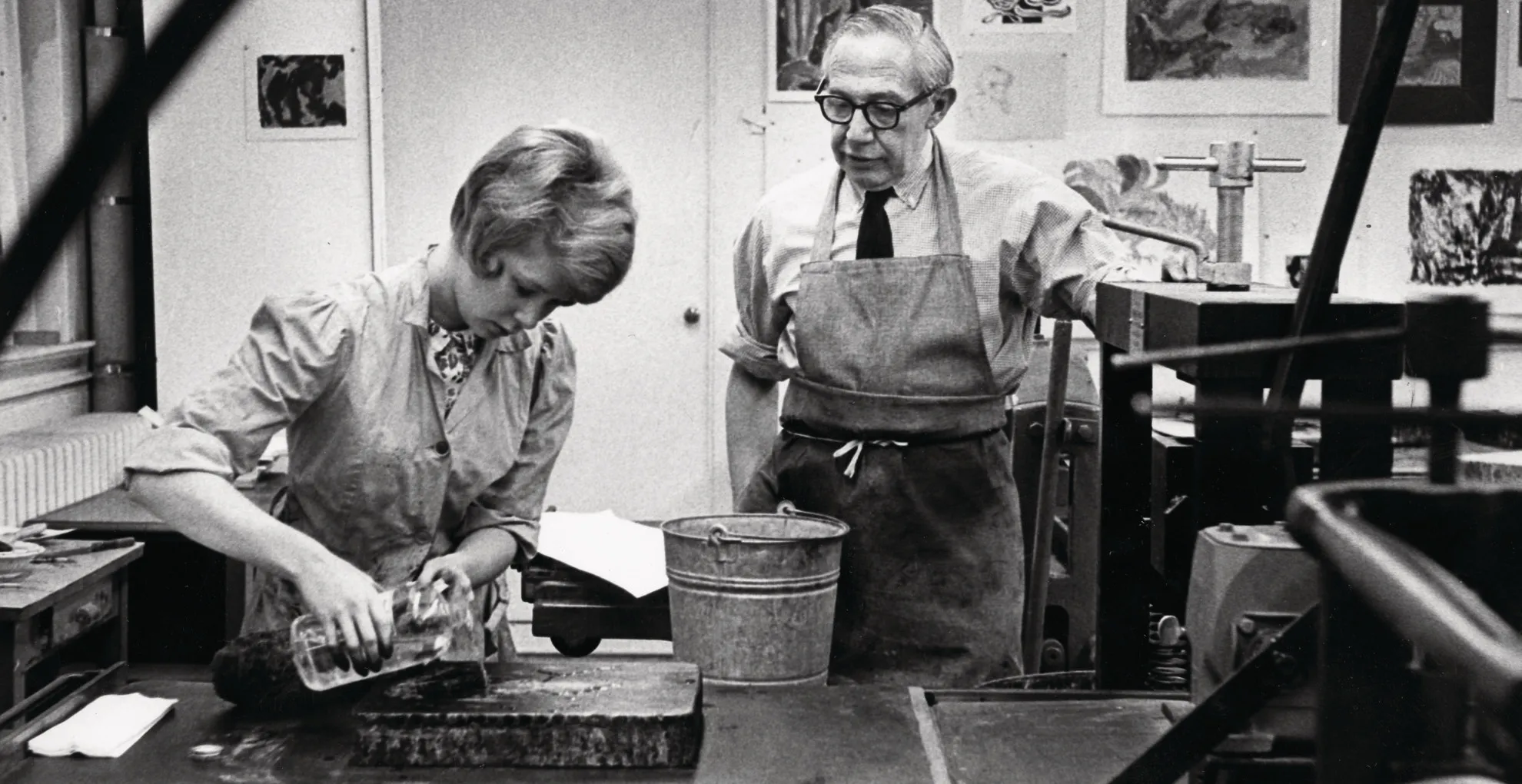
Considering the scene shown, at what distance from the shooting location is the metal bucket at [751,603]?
2016mm

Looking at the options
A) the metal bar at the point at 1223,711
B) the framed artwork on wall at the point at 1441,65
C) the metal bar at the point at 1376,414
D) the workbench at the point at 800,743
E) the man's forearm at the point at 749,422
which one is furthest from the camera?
the framed artwork on wall at the point at 1441,65

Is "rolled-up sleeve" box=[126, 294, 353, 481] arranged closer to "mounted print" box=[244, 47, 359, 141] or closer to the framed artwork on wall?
"mounted print" box=[244, 47, 359, 141]

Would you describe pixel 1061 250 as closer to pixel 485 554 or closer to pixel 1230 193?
pixel 1230 193

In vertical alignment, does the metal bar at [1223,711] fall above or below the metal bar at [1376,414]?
below

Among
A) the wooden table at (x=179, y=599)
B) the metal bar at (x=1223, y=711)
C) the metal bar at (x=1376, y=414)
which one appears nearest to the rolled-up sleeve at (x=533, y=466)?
the metal bar at (x=1223, y=711)

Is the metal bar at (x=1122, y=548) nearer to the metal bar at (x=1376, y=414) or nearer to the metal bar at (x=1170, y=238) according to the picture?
the metal bar at (x=1170, y=238)

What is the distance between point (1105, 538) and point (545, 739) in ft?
2.70

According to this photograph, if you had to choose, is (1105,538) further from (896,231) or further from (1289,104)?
(1289,104)

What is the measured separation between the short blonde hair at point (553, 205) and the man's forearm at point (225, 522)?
1.41ft

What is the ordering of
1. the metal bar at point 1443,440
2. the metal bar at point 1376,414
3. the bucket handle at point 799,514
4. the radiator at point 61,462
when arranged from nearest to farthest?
the metal bar at point 1376,414, the metal bar at point 1443,440, the bucket handle at point 799,514, the radiator at point 61,462

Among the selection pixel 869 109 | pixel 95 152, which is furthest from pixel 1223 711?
pixel 869 109

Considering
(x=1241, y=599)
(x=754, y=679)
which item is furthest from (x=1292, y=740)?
(x=754, y=679)

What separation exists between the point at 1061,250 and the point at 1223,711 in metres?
1.44

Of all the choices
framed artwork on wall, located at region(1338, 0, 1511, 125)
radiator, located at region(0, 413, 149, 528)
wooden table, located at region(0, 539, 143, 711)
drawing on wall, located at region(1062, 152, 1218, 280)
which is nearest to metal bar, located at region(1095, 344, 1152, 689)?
wooden table, located at region(0, 539, 143, 711)
